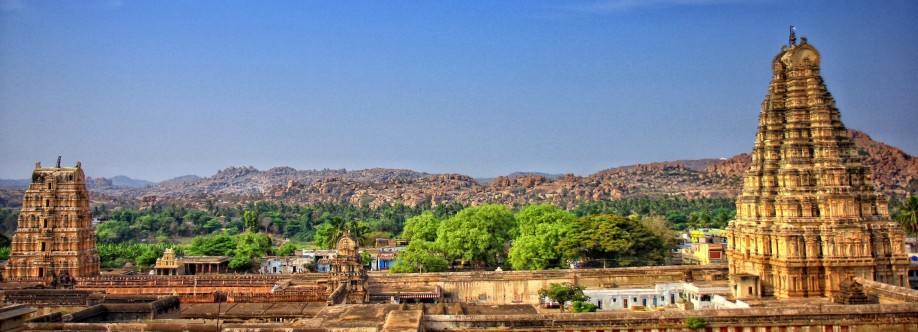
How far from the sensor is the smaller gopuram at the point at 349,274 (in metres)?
34.6

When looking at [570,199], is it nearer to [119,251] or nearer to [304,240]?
[304,240]

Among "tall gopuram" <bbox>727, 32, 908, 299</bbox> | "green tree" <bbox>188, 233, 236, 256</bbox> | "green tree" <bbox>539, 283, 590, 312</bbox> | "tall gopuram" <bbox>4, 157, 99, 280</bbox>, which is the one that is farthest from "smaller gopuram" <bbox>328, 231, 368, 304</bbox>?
"green tree" <bbox>188, 233, 236, 256</bbox>

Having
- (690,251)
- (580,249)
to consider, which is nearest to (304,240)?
(690,251)

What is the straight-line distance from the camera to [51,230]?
42688 millimetres

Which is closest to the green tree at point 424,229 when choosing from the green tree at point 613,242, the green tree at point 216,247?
the green tree at point 613,242

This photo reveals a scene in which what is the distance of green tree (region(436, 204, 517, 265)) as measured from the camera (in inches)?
1955

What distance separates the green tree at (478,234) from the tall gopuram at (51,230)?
68.3 ft

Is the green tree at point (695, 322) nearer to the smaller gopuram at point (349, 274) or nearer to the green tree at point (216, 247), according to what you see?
the smaller gopuram at point (349, 274)

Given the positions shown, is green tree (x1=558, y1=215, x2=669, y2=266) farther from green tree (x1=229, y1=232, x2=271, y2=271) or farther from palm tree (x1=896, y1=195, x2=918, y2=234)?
green tree (x1=229, y1=232, x2=271, y2=271)

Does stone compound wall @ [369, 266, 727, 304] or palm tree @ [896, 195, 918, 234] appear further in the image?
palm tree @ [896, 195, 918, 234]

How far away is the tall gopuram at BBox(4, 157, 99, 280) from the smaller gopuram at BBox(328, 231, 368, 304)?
16.9 metres

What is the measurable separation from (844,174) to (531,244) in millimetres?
18244

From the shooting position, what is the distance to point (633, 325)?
2348 cm

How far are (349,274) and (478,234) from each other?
1635 centimetres
